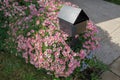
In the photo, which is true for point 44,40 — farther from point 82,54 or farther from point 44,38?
point 82,54

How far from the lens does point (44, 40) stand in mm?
3582

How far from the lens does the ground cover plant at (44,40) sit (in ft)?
11.5

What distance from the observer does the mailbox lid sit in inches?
136

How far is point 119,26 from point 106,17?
0.69 meters

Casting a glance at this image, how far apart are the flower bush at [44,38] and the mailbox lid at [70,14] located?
0.96 ft

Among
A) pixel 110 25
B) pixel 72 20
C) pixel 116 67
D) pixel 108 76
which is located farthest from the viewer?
pixel 110 25

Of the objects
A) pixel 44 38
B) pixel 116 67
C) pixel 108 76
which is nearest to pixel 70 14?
pixel 44 38

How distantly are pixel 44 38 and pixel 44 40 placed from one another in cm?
6

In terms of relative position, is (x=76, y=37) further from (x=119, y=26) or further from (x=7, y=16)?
(x=119, y=26)

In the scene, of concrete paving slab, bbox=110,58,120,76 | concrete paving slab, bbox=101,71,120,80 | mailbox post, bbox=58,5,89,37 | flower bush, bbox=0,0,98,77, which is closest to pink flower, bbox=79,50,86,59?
flower bush, bbox=0,0,98,77

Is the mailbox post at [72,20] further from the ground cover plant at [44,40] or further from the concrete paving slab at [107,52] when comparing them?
the concrete paving slab at [107,52]

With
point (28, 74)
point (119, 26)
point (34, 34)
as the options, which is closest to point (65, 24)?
point (34, 34)

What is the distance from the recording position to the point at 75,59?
11.6 ft

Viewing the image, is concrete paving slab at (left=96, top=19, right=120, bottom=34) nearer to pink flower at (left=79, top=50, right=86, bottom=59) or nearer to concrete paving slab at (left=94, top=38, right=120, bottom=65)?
concrete paving slab at (left=94, top=38, right=120, bottom=65)
